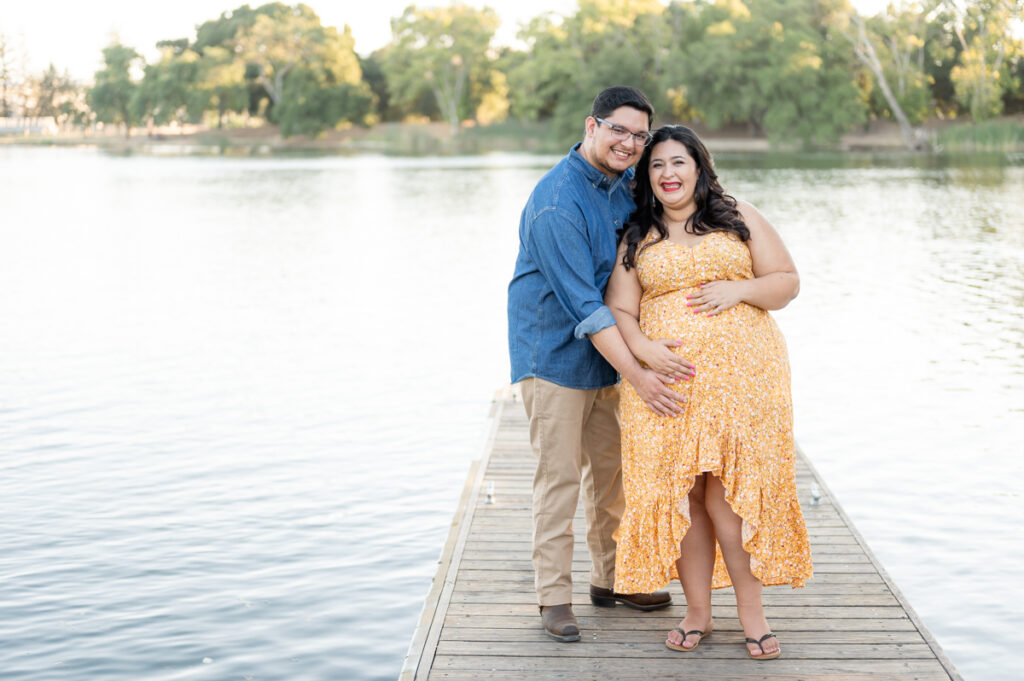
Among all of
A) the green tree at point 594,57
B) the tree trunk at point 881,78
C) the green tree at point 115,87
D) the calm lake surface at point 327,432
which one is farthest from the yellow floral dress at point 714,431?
the green tree at point 115,87

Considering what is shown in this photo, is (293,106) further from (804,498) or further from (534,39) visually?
(804,498)

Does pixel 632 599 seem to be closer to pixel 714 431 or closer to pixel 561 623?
pixel 561 623

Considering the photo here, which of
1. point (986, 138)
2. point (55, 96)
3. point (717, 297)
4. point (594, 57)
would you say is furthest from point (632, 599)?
point (55, 96)

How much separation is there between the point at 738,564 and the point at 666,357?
683mm

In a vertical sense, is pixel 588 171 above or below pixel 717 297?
above

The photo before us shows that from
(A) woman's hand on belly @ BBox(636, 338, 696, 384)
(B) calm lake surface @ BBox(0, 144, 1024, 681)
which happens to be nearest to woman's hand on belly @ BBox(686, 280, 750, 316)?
(A) woman's hand on belly @ BBox(636, 338, 696, 384)

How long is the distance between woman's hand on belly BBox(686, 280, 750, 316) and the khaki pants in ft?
1.60

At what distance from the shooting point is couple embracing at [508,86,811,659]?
335 cm

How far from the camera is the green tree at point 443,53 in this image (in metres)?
76.8

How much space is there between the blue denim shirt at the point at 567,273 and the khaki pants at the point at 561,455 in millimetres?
71

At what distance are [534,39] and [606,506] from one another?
6919 centimetres

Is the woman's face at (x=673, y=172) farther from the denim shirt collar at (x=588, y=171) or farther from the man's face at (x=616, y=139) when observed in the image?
the denim shirt collar at (x=588, y=171)

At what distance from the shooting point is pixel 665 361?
3.34 m

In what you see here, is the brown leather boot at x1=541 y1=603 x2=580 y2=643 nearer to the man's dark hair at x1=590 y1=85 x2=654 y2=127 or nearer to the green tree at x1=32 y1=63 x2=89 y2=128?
the man's dark hair at x1=590 y1=85 x2=654 y2=127
